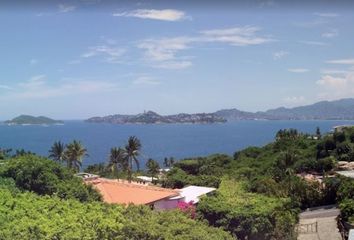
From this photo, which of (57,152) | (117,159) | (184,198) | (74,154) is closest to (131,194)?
(184,198)

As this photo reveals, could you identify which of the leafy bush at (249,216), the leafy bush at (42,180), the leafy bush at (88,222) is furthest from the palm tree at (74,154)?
the leafy bush at (88,222)

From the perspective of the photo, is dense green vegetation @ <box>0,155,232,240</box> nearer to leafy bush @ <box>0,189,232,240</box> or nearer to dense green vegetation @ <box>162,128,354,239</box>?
leafy bush @ <box>0,189,232,240</box>

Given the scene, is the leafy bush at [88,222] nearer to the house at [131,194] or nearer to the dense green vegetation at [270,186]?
the dense green vegetation at [270,186]

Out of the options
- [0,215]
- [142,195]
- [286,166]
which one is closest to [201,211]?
[142,195]

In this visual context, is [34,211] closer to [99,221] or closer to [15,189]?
[99,221]

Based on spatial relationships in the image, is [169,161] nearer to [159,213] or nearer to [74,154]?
[74,154]

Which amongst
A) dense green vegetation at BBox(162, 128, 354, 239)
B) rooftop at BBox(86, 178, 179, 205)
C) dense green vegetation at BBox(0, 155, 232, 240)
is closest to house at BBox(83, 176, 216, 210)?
rooftop at BBox(86, 178, 179, 205)
